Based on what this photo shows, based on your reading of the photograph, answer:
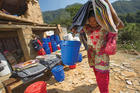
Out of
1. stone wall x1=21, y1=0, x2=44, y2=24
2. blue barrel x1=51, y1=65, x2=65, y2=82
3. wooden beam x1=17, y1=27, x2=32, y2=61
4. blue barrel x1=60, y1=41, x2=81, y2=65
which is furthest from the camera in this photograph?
stone wall x1=21, y1=0, x2=44, y2=24

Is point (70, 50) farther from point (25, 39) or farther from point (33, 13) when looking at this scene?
point (33, 13)

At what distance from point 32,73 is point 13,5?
8.47 feet

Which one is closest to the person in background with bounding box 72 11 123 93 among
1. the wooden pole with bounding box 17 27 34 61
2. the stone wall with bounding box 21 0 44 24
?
the wooden pole with bounding box 17 27 34 61

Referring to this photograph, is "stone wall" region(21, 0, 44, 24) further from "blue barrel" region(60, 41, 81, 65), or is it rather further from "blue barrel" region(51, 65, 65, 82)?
"blue barrel" region(60, 41, 81, 65)

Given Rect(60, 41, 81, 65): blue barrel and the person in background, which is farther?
Rect(60, 41, 81, 65): blue barrel

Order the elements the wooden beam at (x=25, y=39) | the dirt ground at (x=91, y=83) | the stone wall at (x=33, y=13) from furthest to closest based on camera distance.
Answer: the stone wall at (x=33, y=13) < the wooden beam at (x=25, y=39) < the dirt ground at (x=91, y=83)

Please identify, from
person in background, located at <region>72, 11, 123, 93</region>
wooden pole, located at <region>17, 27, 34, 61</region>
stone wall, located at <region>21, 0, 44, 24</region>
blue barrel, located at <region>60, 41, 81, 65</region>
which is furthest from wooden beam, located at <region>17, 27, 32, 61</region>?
person in background, located at <region>72, 11, 123, 93</region>

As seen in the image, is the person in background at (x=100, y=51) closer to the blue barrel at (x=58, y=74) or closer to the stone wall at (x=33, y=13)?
the blue barrel at (x=58, y=74)

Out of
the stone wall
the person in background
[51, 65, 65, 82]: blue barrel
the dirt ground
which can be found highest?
the stone wall

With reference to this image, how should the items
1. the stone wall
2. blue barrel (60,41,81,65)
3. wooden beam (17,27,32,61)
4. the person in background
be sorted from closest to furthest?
the person in background < blue barrel (60,41,81,65) < wooden beam (17,27,32,61) < the stone wall

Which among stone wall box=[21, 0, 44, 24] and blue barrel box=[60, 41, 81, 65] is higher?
stone wall box=[21, 0, 44, 24]

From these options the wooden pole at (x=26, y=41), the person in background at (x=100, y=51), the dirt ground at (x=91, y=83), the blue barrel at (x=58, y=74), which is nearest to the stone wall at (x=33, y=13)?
the wooden pole at (x=26, y=41)

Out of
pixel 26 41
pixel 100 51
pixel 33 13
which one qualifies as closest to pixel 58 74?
pixel 100 51

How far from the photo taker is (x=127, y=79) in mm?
2268
